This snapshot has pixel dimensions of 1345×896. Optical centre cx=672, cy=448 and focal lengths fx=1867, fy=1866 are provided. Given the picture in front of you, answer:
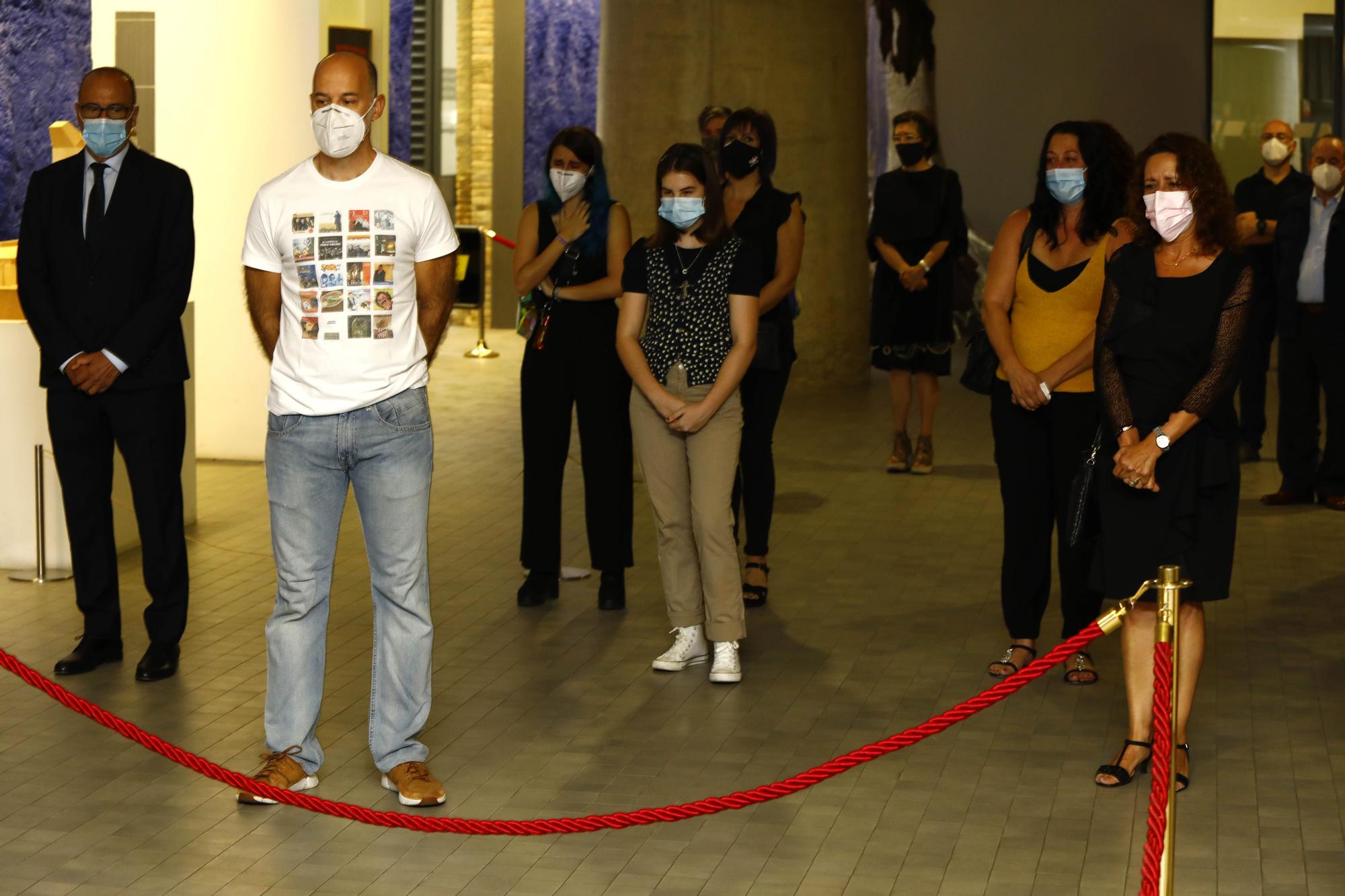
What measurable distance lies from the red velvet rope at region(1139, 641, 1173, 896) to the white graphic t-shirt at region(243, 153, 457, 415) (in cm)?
210

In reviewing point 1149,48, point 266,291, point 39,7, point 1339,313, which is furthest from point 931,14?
point 266,291

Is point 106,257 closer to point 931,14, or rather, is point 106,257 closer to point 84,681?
point 84,681

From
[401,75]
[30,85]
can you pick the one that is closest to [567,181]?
[30,85]

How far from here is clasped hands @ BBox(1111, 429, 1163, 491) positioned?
5.16 m

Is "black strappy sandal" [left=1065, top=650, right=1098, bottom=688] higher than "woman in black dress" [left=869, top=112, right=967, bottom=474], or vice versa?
"woman in black dress" [left=869, top=112, right=967, bottom=474]

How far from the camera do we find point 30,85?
862 cm

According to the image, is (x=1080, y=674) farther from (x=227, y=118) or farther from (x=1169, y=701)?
(x=227, y=118)

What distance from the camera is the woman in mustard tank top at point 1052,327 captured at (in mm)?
6059

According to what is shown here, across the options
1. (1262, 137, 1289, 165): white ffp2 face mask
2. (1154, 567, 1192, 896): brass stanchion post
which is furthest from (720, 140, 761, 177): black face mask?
(1262, 137, 1289, 165): white ffp2 face mask

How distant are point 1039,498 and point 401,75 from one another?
13876mm

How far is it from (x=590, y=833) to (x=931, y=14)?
16.4 meters

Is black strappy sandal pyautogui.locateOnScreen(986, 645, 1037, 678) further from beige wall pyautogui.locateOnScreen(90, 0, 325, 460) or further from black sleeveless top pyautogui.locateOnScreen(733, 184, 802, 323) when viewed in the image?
beige wall pyautogui.locateOnScreen(90, 0, 325, 460)

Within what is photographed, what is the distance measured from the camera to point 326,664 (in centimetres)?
666

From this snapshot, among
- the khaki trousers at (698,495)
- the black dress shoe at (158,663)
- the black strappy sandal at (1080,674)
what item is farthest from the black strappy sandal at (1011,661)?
the black dress shoe at (158,663)
